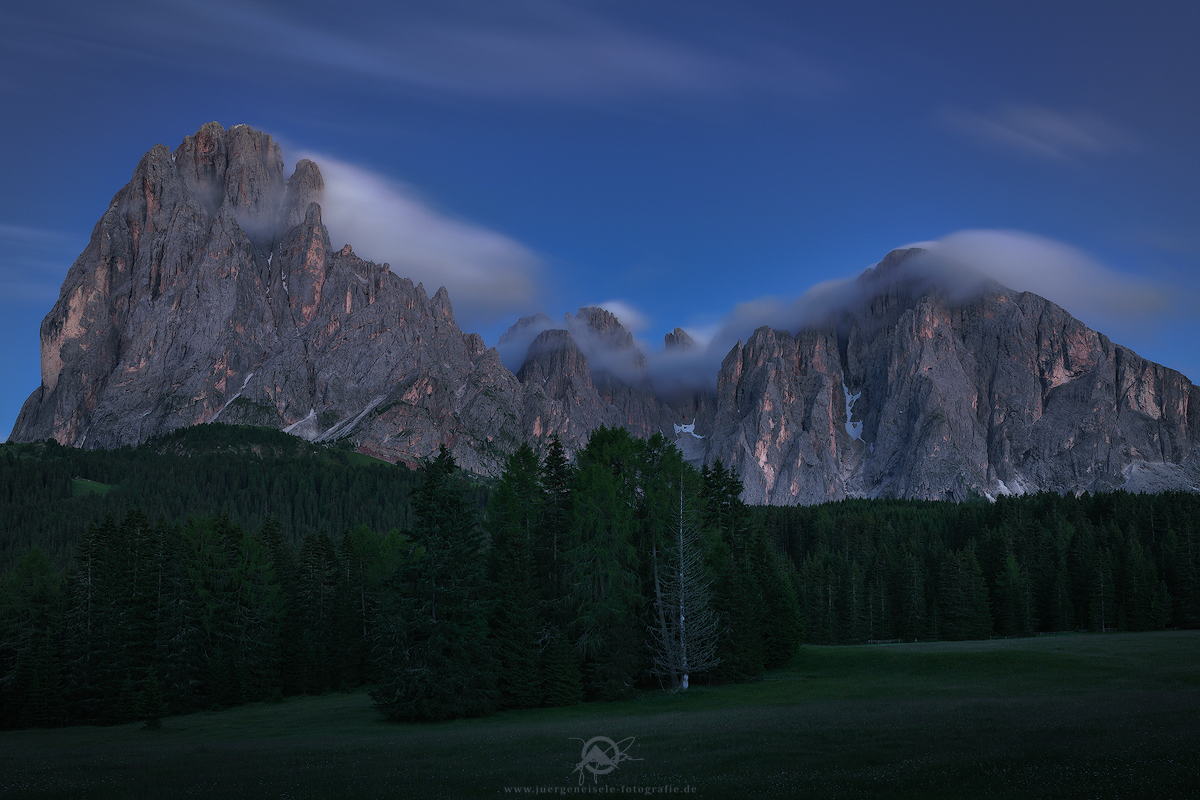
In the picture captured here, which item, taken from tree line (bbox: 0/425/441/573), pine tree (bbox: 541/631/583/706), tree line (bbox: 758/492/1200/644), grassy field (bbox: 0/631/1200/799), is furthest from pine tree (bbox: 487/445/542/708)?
tree line (bbox: 0/425/441/573)

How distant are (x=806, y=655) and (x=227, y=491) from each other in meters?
160

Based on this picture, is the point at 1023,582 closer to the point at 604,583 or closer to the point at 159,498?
the point at 604,583

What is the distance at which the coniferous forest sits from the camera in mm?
43906

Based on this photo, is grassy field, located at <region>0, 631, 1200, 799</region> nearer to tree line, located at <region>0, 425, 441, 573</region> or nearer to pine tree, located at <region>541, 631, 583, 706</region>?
pine tree, located at <region>541, 631, 583, 706</region>

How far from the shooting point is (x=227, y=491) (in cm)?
18275

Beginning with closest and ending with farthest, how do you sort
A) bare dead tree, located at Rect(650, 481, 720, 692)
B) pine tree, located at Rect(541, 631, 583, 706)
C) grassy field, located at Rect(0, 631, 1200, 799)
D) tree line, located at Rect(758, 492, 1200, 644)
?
grassy field, located at Rect(0, 631, 1200, 799) → pine tree, located at Rect(541, 631, 583, 706) → bare dead tree, located at Rect(650, 481, 720, 692) → tree line, located at Rect(758, 492, 1200, 644)

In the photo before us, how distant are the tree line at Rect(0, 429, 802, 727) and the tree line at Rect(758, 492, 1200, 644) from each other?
29250 mm

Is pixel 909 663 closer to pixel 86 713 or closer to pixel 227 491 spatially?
pixel 86 713

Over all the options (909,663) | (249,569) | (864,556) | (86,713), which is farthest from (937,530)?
(86,713)

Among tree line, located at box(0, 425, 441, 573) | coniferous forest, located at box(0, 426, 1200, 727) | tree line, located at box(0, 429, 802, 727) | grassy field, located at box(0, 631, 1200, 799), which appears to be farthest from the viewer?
tree line, located at box(0, 425, 441, 573)

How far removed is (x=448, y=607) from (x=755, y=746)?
23281 mm

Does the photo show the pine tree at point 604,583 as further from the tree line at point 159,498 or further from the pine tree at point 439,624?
the tree line at point 159,498

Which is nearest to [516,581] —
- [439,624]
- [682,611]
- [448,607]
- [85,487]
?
[448,607]

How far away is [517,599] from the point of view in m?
45.5
